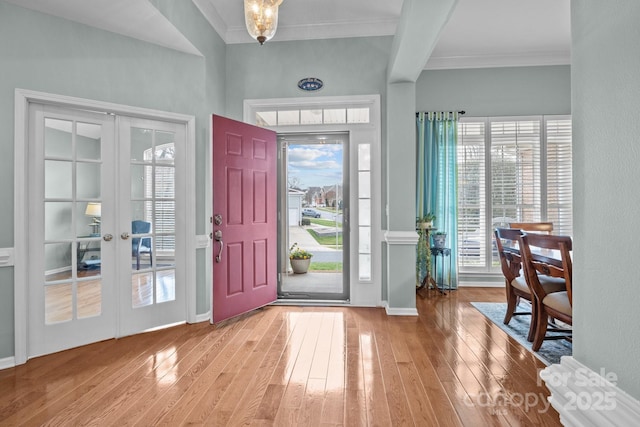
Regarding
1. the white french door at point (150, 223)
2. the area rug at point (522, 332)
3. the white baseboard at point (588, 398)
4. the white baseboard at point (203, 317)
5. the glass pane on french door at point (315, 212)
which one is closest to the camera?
the white baseboard at point (588, 398)

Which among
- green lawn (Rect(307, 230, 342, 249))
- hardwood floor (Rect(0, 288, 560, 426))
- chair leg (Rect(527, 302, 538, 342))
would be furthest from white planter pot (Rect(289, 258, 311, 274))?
chair leg (Rect(527, 302, 538, 342))

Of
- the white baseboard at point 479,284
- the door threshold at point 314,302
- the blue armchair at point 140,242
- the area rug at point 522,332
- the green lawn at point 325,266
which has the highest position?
the blue armchair at point 140,242

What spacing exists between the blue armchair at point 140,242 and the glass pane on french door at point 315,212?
5.19 feet

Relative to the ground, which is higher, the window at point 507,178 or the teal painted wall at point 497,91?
the teal painted wall at point 497,91

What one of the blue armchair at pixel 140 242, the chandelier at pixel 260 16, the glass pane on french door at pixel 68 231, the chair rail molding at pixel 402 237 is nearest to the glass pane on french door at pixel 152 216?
the blue armchair at pixel 140 242

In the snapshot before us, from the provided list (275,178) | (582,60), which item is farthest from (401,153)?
(582,60)

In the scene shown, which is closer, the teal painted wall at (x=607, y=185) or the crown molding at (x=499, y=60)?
the teal painted wall at (x=607, y=185)

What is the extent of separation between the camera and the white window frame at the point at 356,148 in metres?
3.83

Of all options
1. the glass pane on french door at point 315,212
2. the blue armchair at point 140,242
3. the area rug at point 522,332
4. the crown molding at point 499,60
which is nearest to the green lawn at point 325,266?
the glass pane on french door at point 315,212

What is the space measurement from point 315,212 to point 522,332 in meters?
2.57

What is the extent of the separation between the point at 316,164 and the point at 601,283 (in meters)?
3.62

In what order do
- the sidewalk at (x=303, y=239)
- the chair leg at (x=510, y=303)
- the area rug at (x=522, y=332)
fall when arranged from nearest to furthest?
1. the area rug at (x=522, y=332)
2. the chair leg at (x=510, y=303)
3. the sidewalk at (x=303, y=239)

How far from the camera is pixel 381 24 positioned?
373 cm

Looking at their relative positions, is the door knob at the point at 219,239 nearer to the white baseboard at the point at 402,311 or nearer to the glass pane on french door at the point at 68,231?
the glass pane on french door at the point at 68,231
